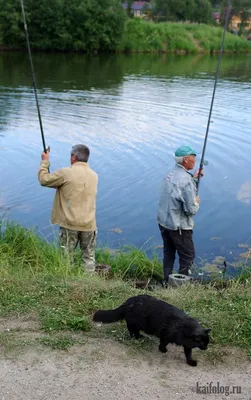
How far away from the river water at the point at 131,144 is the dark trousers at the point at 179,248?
6.56 ft

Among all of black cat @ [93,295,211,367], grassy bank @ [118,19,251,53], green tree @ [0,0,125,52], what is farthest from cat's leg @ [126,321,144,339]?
grassy bank @ [118,19,251,53]

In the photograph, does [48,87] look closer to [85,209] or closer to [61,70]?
[61,70]

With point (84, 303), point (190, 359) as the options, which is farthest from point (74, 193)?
point (190, 359)

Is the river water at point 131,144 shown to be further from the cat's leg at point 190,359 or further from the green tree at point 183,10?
the green tree at point 183,10

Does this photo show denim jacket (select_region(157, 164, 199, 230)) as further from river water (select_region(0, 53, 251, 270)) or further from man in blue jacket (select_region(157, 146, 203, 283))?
river water (select_region(0, 53, 251, 270))

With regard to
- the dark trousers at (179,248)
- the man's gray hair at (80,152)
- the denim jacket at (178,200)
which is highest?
the man's gray hair at (80,152)

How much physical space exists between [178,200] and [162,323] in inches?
101

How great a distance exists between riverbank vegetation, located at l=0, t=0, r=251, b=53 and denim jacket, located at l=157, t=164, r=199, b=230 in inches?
1782

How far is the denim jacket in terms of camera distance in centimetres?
648

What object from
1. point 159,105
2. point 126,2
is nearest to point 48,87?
point 159,105

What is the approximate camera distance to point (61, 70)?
3400 centimetres

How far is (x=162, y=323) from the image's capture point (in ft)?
13.7

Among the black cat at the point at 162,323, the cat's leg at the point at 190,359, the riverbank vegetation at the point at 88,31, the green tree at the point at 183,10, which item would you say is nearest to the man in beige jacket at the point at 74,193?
the black cat at the point at 162,323

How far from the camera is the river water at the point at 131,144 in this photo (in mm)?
10156
